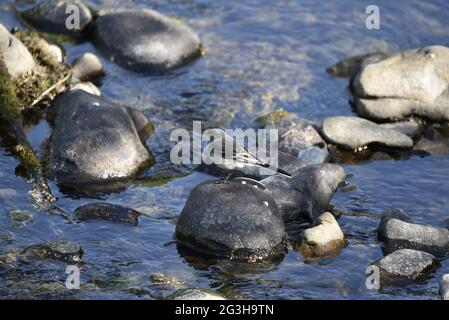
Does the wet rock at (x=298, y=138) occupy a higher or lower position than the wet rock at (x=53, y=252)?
lower

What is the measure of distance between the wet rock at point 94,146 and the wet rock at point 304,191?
176 cm

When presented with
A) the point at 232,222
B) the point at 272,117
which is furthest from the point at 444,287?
the point at 272,117

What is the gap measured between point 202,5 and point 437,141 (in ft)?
17.1

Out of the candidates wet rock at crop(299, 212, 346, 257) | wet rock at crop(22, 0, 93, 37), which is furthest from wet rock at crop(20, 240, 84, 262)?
wet rock at crop(22, 0, 93, 37)

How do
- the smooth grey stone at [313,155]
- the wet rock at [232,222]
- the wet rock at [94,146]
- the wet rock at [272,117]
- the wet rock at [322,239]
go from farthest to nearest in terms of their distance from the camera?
the wet rock at [272,117], the smooth grey stone at [313,155], the wet rock at [94,146], the wet rock at [322,239], the wet rock at [232,222]

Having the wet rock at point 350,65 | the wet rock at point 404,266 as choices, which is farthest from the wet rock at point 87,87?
the wet rock at point 404,266

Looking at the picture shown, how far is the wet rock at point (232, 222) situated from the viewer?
9719 mm

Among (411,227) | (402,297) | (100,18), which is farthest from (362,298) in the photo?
(100,18)

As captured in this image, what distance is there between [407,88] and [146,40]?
3.97 m

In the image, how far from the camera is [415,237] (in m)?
9.91

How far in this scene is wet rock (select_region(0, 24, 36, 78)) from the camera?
496 inches

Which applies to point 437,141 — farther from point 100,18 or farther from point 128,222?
point 100,18

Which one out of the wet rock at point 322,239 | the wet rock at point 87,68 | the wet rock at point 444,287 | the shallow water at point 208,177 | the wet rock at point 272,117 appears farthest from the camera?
the wet rock at point 87,68

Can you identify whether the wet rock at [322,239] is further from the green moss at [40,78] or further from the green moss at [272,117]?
Answer: the green moss at [40,78]
